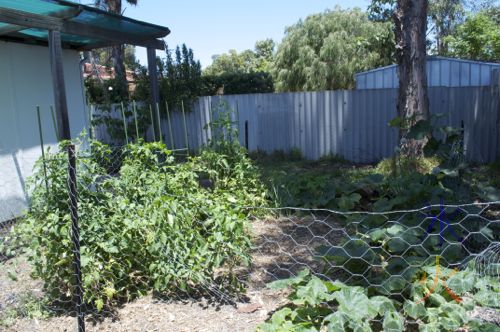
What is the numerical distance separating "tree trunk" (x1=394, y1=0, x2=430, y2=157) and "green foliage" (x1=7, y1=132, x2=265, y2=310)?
4.11 meters

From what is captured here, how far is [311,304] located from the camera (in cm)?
248

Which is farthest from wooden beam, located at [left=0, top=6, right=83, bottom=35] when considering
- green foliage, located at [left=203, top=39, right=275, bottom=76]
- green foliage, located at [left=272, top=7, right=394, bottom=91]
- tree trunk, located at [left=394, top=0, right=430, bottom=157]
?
Result: green foliage, located at [left=203, top=39, right=275, bottom=76]

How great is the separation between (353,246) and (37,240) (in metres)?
2.12

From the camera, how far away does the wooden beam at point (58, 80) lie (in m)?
4.87

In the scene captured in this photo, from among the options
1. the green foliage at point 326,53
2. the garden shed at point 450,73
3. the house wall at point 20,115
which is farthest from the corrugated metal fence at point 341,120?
the green foliage at point 326,53

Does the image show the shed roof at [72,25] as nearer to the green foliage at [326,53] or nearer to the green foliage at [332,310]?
the green foliage at [332,310]

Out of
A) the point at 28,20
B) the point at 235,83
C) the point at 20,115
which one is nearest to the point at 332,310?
the point at 28,20

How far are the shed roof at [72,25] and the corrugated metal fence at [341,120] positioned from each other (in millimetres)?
1605

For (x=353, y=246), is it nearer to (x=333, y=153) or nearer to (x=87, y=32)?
(x=87, y=32)

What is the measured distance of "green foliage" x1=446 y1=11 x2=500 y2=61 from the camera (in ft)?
53.7

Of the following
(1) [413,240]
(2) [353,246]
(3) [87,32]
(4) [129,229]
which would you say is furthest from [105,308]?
(3) [87,32]

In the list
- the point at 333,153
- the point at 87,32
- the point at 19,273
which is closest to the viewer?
the point at 19,273

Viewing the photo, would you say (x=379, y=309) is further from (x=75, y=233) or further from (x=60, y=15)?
(x=60, y=15)

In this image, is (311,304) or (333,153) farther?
(333,153)
